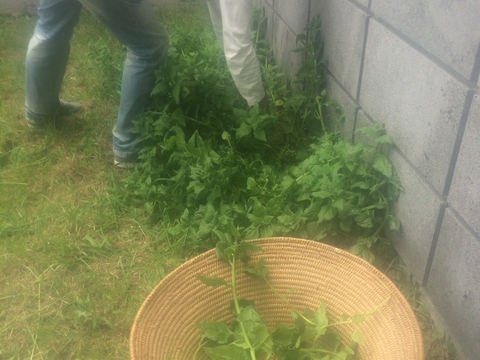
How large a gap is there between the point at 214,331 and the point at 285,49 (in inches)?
63.0

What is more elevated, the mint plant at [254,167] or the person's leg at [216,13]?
the person's leg at [216,13]

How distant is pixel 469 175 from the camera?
1083mm

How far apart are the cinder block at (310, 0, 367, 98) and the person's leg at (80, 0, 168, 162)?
65cm

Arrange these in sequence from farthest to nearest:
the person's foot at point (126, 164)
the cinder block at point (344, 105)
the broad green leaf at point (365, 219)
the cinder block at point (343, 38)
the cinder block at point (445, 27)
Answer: the person's foot at point (126, 164) < the cinder block at point (344, 105) < the cinder block at point (343, 38) < the broad green leaf at point (365, 219) < the cinder block at point (445, 27)

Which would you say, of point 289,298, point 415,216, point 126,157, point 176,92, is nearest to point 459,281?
point 415,216

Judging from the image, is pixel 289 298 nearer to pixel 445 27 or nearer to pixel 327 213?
pixel 327 213

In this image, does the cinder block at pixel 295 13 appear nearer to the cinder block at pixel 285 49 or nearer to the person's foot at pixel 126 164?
the cinder block at pixel 285 49

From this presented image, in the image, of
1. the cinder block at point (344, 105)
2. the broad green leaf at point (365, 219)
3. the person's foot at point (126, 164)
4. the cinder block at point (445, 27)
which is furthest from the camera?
the person's foot at point (126, 164)

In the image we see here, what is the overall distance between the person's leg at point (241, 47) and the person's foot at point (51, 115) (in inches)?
40.5

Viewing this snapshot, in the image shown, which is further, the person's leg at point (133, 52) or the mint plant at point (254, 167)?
the person's leg at point (133, 52)

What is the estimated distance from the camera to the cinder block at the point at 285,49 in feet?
7.40

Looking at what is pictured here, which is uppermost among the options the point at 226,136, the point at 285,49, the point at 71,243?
the point at 285,49

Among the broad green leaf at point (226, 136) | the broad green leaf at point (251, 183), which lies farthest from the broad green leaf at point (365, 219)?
the broad green leaf at point (226, 136)

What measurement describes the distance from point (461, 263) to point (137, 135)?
4.58 feet
